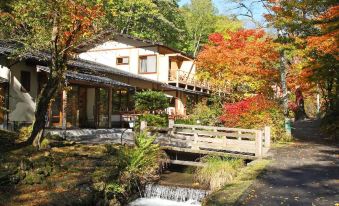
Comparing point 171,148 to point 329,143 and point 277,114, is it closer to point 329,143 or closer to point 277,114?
point 277,114

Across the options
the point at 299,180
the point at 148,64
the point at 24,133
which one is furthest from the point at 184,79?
the point at 299,180

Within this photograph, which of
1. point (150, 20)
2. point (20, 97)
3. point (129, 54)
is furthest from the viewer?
point (150, 20)

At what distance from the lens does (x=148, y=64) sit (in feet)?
107

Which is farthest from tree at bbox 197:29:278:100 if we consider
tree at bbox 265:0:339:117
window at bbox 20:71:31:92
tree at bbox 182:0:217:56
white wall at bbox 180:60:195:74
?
tree at bbox 182:0:217:56

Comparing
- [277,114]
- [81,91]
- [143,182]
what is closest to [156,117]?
[81,91]

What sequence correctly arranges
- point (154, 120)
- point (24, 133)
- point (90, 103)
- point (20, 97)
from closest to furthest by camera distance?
point (24, 133) < point (20, 97) < point (154, 120) < point (90, 103)

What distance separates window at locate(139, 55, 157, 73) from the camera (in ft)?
107

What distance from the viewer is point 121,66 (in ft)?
109

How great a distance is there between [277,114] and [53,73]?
12.3m

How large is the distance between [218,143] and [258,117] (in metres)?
4.32

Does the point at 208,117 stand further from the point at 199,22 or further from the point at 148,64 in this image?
the point at 199,22

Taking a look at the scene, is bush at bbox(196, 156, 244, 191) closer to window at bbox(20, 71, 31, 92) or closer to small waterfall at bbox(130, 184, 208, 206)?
small waterfall at bbox(130, 184, 208, 206)

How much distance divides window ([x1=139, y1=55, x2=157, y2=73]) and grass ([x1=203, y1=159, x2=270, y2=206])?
21017 millimetres

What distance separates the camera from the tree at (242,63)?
2480 cm
